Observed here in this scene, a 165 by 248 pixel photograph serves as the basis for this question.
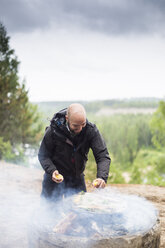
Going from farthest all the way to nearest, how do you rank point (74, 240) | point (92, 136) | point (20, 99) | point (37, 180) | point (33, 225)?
1. point (20, 99)
2. point (37, 180)
3. point (92, 136)
4. point (33, 225)
5. point (74, 240)

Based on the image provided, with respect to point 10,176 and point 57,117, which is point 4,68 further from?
point 57,117

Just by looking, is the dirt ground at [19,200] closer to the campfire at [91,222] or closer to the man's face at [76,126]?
the campfire at [91,222]

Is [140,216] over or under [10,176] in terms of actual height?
over

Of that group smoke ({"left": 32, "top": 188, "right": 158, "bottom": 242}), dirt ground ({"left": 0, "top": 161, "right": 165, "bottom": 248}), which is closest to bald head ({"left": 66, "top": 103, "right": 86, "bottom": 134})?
smoke ({"left": 32, "top": 188, "right": 158, "bottom": 242})

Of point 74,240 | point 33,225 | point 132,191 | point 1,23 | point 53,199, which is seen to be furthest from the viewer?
point 1,23

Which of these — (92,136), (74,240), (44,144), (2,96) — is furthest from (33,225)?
(2,96)

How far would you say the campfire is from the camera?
2.62 metres

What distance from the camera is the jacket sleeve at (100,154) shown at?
3.44 meters

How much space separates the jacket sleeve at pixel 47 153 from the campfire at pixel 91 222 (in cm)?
48

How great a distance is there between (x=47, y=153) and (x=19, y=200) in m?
3.82

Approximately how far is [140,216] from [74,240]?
0.95 m

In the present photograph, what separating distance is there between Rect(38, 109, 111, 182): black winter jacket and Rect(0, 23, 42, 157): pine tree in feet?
49.9

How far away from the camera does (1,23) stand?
17.7 meters

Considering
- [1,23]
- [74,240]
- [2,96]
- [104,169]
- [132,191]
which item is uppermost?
[1,23]
